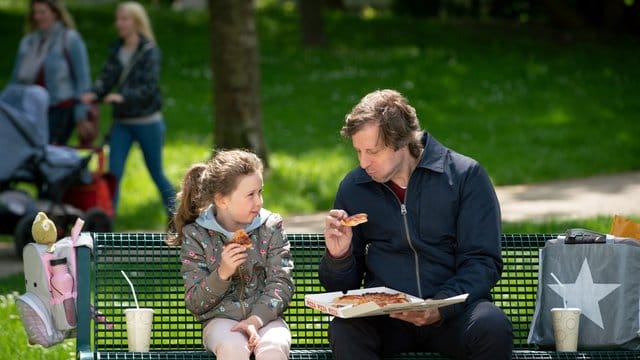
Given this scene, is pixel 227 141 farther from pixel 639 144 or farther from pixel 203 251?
pixel 203 251

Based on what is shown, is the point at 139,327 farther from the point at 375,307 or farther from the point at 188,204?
the point at 375,307

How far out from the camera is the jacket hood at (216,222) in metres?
5.16

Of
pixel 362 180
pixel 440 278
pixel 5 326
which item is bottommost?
pixel 5 326

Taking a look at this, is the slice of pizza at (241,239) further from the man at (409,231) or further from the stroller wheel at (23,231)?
the stroller wheel at (23,231)

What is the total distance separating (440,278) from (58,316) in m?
1.51

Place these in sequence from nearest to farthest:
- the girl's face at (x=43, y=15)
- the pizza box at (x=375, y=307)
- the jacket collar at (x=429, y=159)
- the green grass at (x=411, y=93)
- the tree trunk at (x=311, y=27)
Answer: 1. the pizza box at (x=375, y=307)
2. the jacket collar at (x=429, y=159)
3. the girl's face at (x=43, y=15)
4. the green grass at (x=411, y=93)
5. the tree trunk at (x=311, y=27)

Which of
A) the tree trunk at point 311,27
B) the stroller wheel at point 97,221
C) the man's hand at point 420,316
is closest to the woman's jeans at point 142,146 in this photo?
the stroller wheel at point 97,221

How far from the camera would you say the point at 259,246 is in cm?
523

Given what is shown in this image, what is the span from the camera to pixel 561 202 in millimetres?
11531

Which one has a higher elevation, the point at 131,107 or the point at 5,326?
the point at 131,107

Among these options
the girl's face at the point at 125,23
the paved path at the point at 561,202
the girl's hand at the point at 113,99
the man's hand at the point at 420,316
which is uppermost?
the girl's face at the point at 125,23

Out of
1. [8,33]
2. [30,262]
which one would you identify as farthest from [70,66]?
[8,33]

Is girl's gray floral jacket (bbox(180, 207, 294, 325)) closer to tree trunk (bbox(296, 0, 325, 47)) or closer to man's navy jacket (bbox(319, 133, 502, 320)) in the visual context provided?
man's navy jacket (bbox(319, 133, 502, 320))

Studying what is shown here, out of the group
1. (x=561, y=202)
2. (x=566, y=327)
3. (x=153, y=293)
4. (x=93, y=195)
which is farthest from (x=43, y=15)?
(x=566, y=327)
